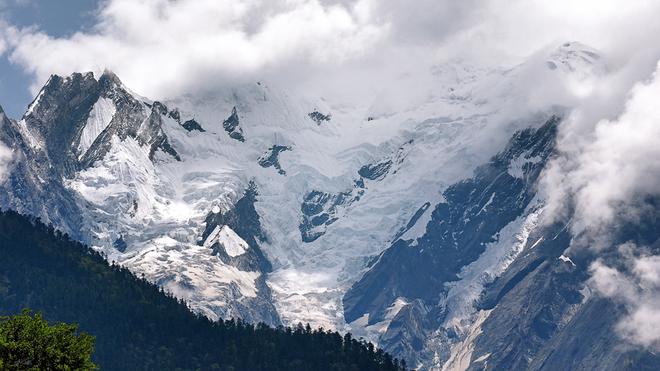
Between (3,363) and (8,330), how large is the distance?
3.66m

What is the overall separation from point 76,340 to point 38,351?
11.3 feet

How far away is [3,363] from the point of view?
10788cm

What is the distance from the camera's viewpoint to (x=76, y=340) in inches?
4419

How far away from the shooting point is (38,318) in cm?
11188

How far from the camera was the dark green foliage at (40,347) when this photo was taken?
109500 mm

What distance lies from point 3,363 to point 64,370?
504 cm

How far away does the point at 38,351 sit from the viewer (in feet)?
362

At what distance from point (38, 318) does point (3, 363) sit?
218 inches

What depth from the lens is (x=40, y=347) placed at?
110688mm

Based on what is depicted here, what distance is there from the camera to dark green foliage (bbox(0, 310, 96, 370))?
110 m

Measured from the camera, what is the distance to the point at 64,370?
360 feet

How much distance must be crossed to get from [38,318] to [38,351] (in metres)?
3.01
